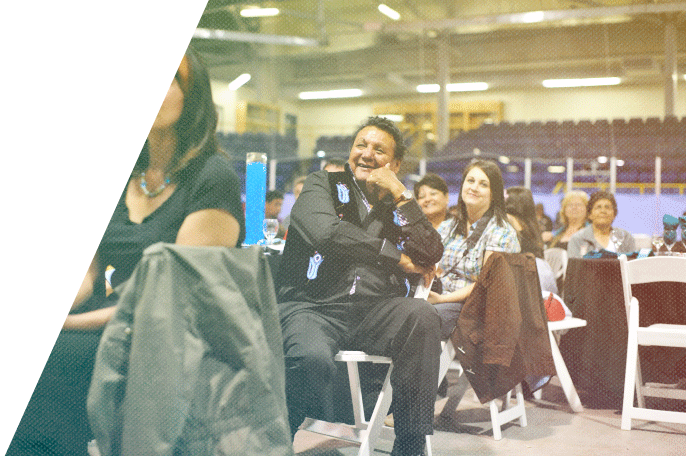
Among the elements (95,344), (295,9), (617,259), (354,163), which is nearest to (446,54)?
(295,9)

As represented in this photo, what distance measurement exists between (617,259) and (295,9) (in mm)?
3050

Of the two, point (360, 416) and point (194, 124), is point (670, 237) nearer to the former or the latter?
Answer: point (360, 416)

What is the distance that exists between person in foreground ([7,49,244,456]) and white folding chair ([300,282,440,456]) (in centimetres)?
59

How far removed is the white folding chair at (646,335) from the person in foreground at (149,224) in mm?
1765

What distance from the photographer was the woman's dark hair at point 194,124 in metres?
1.15

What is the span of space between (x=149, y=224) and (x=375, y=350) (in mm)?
717

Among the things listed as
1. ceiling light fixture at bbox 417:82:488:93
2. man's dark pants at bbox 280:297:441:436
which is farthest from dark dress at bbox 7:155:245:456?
ceiling light fixture at bbox 417:82:488:93

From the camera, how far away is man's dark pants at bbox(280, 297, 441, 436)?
4.80 feet

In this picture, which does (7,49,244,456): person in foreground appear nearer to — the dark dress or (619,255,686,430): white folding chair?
the dark dress

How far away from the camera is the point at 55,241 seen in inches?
54.2

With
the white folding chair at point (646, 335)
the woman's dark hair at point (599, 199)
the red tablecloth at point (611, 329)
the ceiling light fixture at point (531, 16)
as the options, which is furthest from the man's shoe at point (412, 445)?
the ceiling light fixture at point (531, 16)

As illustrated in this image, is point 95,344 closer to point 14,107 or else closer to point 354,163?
point 14,107

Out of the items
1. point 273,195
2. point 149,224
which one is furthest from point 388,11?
point 149,224

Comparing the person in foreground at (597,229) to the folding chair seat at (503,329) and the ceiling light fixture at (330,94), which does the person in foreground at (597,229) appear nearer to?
the folding chair seat at (503,329)
